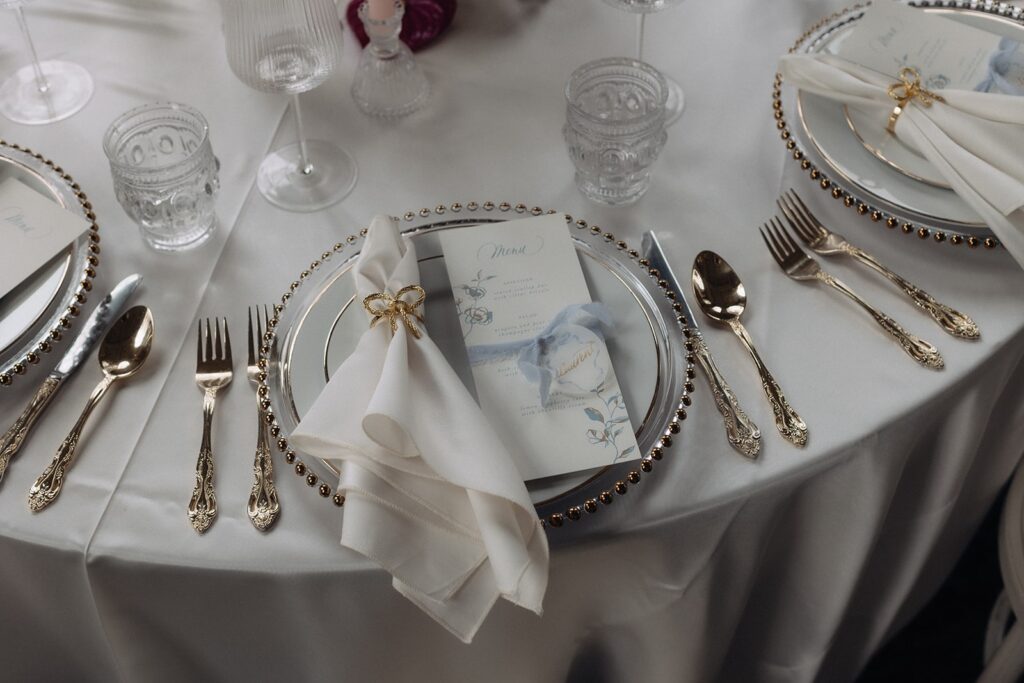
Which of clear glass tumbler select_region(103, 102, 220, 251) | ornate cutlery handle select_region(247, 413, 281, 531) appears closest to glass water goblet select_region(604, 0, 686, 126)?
clear glass tumbler select_region(103, 102, 220, 251)

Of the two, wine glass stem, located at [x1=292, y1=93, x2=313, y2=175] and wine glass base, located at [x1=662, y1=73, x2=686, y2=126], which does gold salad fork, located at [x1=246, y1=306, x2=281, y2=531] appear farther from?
wine glass base, located at [x1=662, y1=73, x2=686, y2=126]

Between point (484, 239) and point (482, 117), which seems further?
point (482, 117)

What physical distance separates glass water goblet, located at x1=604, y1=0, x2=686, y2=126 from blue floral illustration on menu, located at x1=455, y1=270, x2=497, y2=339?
337 mm

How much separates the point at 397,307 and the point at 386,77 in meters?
0.39

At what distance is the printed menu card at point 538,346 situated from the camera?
0.72 m

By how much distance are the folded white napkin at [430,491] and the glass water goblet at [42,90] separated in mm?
579

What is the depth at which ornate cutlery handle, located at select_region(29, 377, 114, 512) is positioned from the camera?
75cm

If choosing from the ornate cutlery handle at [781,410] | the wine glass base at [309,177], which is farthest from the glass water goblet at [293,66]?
the ornate cutlery handle at [781,410]

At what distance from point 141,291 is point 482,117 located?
0.41m

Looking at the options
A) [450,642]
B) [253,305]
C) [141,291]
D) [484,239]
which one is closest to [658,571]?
[450,642]

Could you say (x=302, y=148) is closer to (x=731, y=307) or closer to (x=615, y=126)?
(x=615, y=126)

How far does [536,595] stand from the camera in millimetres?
631

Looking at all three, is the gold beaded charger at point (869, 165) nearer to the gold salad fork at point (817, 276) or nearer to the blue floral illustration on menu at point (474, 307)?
the gold salad fork at point (817, 276)

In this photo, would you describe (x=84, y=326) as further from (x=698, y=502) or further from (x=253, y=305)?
(x=698, y=502)
